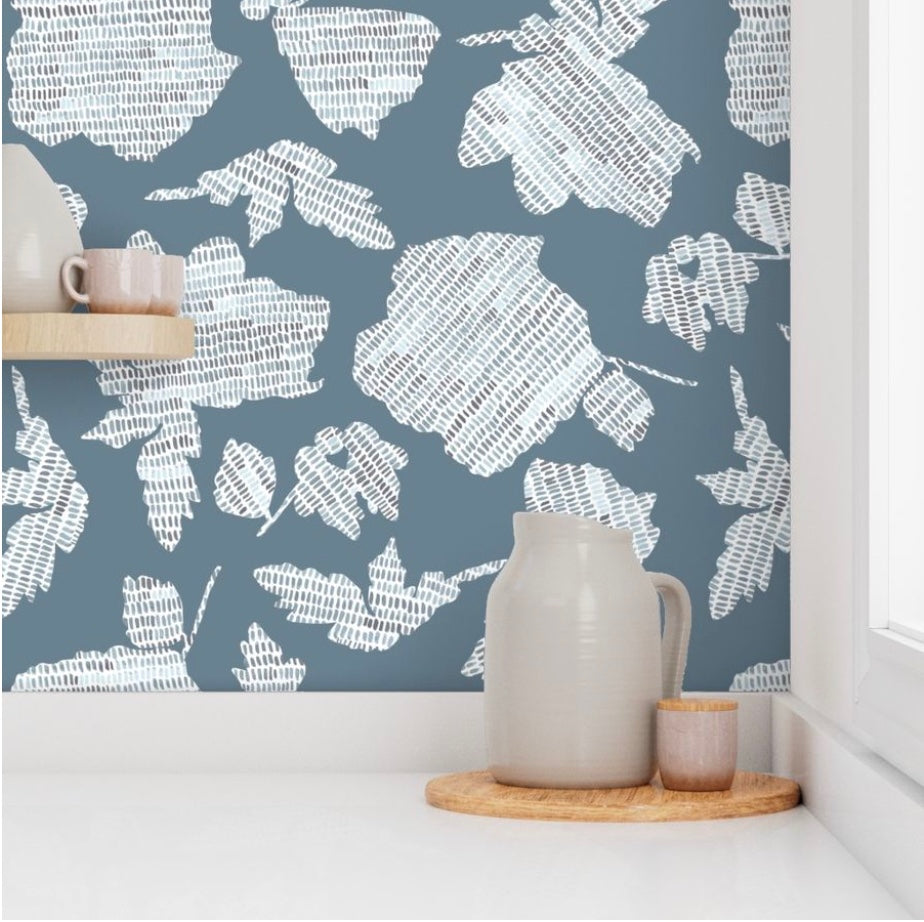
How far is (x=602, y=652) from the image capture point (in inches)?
52.7

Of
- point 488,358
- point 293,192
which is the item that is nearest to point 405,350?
point 488,358

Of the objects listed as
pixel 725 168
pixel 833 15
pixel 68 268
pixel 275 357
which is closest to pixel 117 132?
pixel 68 268

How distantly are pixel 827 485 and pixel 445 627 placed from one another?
474 millimetres

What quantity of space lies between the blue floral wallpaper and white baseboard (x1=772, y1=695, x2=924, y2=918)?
0.62 ft

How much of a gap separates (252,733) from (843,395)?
754 mm

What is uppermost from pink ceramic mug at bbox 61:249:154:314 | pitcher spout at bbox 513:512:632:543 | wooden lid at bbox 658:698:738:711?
pink ceramic mug at bbox 61:249:154:314

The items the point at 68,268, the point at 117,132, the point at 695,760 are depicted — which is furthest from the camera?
the point at 117,132

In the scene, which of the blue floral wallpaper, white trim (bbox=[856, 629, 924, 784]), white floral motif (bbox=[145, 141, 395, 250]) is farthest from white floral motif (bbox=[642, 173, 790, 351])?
white trim (bbox=[856, 629, 924, 784])

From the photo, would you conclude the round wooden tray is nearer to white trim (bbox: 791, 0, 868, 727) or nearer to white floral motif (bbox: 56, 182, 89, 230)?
white trim (bbox: 791, 0, 868, 727)

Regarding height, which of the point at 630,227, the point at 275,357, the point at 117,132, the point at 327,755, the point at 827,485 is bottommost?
the point at 327,755

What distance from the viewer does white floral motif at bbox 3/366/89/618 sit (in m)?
1.63

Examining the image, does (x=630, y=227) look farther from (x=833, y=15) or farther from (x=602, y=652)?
(x=602, y=652)

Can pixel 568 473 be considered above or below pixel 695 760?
above

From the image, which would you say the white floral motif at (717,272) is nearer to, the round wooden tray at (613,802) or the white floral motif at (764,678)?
the white floral motif at (764,678)
